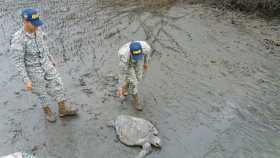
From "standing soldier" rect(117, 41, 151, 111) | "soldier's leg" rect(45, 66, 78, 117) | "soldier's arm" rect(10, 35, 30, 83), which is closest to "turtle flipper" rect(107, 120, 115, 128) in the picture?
"standing soldier" rect(117, 41, 151, 111)

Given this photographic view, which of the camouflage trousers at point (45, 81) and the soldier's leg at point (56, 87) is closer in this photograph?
the camouflage trousers at point (45, 81)

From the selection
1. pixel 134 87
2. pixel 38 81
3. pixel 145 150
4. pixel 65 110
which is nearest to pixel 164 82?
pixel 134 87

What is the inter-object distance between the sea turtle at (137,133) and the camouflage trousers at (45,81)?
1054 mm

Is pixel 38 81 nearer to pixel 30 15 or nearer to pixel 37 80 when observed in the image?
pixel 37 80

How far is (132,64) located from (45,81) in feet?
4.44

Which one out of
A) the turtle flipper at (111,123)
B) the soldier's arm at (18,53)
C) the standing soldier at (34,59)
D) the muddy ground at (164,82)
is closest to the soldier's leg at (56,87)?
the standing soldier at (34,59)

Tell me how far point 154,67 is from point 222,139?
7.57 ft

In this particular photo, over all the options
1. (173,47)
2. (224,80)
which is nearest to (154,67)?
(173,47)

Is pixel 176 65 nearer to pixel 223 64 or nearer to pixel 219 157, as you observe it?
pixel 223 64

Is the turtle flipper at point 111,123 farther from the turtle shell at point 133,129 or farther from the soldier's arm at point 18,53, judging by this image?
the soldier's arm at point 18,53

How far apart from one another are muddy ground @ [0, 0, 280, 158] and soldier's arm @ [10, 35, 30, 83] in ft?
3.87

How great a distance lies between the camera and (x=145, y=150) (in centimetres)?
459

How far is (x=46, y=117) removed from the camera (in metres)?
5.21

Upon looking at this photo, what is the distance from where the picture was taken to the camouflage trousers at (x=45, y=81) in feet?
14.9
